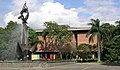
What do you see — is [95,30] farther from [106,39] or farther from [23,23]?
[23,23]

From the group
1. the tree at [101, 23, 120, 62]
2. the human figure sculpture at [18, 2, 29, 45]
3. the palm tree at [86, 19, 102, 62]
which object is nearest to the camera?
the human figure sculpture at [18, 2, 29, 45]

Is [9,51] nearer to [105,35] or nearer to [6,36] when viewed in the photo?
[6,36]

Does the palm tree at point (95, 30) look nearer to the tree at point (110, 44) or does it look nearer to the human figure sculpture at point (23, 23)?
the tree at point (110, 44)

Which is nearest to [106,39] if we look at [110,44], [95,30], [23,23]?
[110,44]

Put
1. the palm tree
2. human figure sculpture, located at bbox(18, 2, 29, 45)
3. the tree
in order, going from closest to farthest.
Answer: human figure sculpture, located at bbox(18, 2, 29, 45) → the tree → the palm tree

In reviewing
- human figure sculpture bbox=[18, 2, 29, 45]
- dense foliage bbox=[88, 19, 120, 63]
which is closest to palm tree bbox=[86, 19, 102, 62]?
dense foliage bbox=[88, 19, 120, 63]

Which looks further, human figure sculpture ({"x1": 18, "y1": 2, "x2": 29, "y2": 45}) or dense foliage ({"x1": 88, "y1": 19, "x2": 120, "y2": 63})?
dense foliage ({"x1": 88, "y1": 19, "x2": 120, "y2": 63})

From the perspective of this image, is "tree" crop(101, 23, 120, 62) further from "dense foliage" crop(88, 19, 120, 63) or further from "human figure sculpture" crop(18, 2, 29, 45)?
"human figure sculpture" crop(18, 2, 29, 45)

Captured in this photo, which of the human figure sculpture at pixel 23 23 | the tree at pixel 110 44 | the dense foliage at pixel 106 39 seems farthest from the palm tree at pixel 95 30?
the human figure sculpture at pixel 23 23

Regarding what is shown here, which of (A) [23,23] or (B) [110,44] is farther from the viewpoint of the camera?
(B) [110,44]

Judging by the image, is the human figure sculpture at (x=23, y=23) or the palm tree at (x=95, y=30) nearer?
the human figure sculpture at (x=23, y=23)

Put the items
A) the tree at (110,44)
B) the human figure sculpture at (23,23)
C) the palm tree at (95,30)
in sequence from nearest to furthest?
the human figure sculpture at (23,23) < the tree at (110,44) < the palm tree at (95,30)

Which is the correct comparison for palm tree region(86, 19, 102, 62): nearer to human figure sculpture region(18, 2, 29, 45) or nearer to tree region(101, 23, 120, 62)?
tree region(101, 23, 120, 62)

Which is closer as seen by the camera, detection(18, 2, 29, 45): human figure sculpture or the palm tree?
detection(18, 2, 29, 45): human figure sculpture
